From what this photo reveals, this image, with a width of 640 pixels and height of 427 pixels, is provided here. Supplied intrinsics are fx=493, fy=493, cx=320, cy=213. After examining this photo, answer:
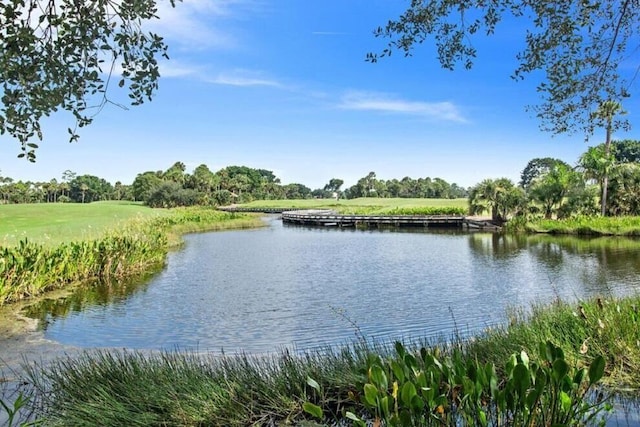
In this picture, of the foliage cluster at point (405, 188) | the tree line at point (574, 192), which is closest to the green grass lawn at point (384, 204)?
the foliage cluster at point (405, 188)

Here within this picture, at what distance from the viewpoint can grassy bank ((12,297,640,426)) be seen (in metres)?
3.48

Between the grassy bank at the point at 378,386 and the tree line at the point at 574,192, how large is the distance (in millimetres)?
37207

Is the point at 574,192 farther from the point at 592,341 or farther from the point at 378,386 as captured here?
the point at 378,386

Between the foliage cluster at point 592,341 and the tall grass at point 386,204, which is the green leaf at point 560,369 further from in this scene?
the tall grass at point 386,204

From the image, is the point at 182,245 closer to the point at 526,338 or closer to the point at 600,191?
the point at 526,338

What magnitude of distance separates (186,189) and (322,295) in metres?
80.6

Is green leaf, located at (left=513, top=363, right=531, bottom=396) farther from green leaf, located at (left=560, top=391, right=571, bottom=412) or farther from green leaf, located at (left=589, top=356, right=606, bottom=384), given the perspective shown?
green leaf, located at (left=589, top=356, right=606, bottom=384)

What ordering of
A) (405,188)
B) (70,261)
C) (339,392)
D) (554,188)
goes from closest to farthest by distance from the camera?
(339,392) < (70,261) < (554,188) < (405,188)

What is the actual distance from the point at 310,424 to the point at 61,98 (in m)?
3.35

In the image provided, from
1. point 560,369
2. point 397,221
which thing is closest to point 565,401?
point 560,369

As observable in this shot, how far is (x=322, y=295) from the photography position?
51.3 ft

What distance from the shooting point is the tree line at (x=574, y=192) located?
1574 inches

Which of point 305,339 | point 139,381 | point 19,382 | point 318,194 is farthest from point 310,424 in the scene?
point 318,194

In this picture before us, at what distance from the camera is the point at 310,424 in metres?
4.30
